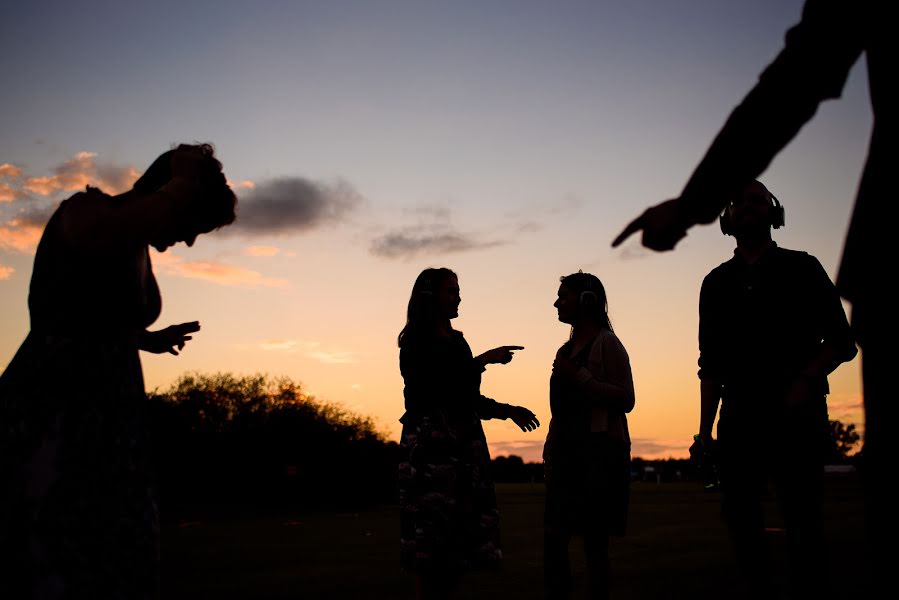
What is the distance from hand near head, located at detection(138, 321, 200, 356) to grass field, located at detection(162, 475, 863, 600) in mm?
3088

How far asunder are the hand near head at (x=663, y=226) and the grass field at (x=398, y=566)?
→ 242 cm

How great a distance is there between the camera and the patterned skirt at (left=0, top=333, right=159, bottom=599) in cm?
258

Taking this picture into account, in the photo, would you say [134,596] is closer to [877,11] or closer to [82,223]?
[82,223]

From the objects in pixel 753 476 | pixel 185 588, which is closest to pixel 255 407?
pixel 185 588

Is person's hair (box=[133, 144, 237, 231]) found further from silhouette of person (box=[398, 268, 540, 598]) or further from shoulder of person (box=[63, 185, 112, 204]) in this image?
silhouette of person (box=[398, 268, 540, 598])

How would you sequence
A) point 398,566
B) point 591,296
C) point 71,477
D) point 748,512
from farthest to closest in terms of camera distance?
point 398,566 → point 591,296 → point 748,512 → point 71,477

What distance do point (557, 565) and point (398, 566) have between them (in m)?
4.07

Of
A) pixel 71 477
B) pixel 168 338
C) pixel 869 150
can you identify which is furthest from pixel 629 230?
pixel 168 338

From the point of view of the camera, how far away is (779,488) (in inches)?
161

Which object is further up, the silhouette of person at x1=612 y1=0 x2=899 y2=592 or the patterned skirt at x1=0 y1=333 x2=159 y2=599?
the silhouette of person at x1=612 y1=0 x2=899 y2=592

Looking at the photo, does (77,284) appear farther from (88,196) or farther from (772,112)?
(772,112)

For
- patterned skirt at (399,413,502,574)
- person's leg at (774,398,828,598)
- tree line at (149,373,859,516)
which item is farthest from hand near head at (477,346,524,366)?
tree line at (149,373,859,516)

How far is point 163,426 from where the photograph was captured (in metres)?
26.5

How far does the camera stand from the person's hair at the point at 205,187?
286 cm
